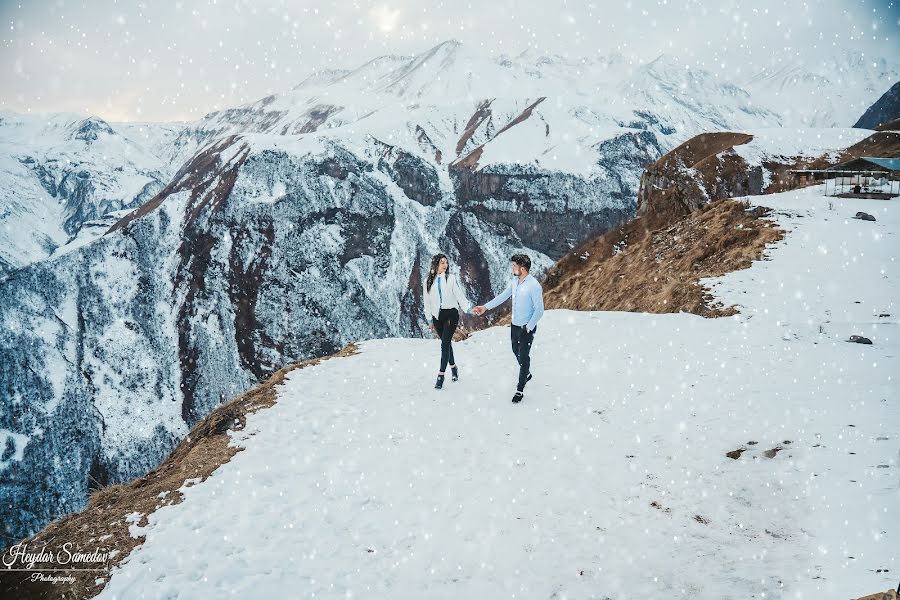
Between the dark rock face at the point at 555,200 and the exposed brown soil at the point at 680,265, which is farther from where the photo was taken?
the dark rock face at the point at 555,200

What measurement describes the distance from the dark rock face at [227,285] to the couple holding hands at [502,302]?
12704 cm

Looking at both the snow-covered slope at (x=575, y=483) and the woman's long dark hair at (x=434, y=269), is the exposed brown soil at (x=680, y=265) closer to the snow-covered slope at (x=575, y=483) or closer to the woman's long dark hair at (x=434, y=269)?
the snow-covered slope at (x=575, y=483)

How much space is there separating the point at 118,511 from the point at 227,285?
492ft

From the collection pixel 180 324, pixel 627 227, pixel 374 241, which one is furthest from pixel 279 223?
pixel 627 227

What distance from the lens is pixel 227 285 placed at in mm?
141625

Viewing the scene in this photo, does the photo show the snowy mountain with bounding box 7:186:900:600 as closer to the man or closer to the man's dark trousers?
the man's dark trousers

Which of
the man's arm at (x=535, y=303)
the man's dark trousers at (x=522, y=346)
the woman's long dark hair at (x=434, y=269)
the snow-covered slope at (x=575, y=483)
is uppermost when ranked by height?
the woman's long dark hair at (x=434, y=269)

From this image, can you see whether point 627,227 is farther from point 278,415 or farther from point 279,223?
point 279,223

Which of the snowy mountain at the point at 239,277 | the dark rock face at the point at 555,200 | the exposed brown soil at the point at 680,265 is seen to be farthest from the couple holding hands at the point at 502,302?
the dark rock face at the point at 555,200

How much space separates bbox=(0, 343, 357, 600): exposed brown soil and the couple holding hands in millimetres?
4280

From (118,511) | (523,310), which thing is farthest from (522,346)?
(118,511)

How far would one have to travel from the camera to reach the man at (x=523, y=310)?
30.0 feet

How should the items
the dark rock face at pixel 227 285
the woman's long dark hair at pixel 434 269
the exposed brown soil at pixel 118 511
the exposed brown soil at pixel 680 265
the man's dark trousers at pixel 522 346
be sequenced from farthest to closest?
the dark rock face at pixel 227 285 → the exposed brown soil at pixel 680 265 → the woman's long dark hair at pixel 434 269 → the man's dark trousers at pixel 522 346 → the exposed brown soil at pixel 118 511

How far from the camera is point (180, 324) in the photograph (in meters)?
138
